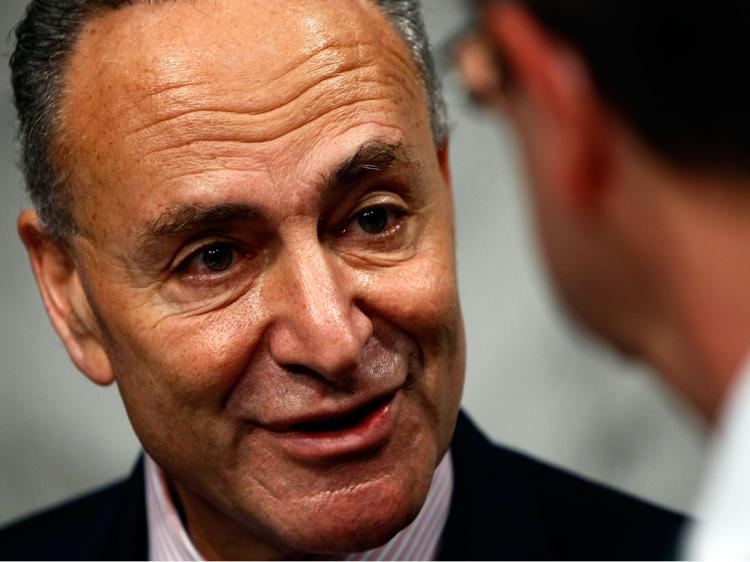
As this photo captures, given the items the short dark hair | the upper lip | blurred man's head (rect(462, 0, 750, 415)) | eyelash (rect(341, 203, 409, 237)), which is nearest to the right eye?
eyelash (rect(341, 203, 409, 237))

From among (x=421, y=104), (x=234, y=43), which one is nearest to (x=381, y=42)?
(x=421, y=104)

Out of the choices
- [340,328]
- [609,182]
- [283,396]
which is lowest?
[283,396]

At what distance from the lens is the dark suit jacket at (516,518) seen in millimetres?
2830

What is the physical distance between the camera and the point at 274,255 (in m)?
2.44

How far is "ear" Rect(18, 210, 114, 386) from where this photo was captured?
2.78m

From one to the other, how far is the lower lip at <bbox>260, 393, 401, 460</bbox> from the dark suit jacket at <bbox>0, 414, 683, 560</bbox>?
0.53 m

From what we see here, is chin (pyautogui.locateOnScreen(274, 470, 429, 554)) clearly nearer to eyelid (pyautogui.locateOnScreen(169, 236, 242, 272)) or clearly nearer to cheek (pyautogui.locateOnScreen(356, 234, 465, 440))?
cheek (pyautogui.locateOnScreen(356, 234, 465, 440))

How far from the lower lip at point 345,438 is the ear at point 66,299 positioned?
1.92 ft

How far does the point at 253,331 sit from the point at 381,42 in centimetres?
70

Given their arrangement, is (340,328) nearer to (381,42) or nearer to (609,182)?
(381,42)

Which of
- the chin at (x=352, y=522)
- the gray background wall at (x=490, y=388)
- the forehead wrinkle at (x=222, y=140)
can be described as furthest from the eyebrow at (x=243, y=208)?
the gray background wall at (x=490, y=388)

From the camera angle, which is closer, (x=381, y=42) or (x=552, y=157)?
(x=552, y=157)

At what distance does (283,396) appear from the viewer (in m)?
2.38

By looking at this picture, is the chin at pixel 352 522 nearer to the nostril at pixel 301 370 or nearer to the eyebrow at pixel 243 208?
the nostril at pixel 301 370
